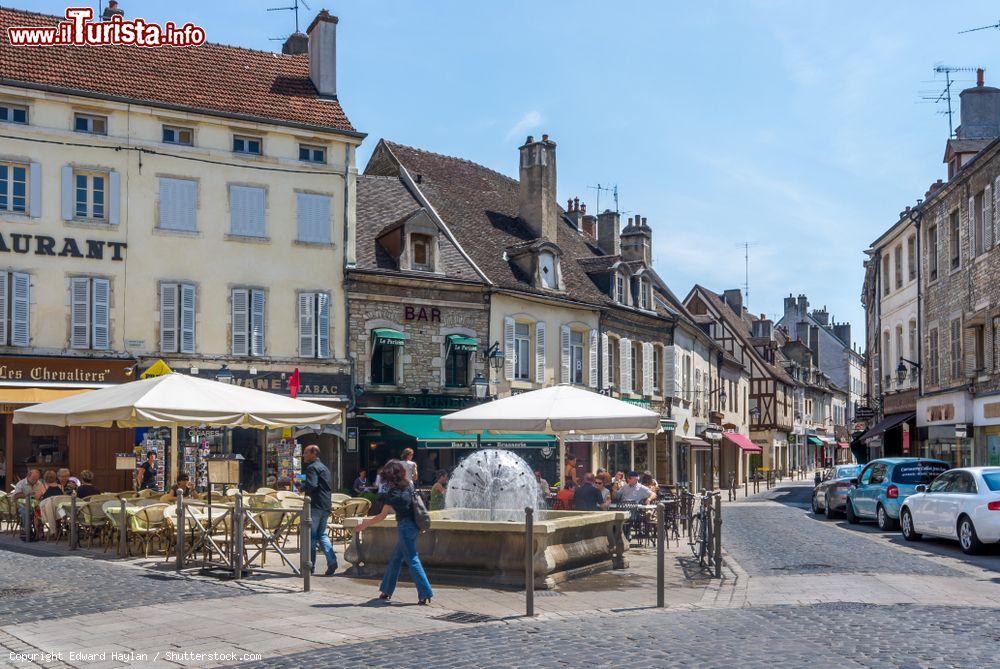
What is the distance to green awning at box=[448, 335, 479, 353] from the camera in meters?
28.0

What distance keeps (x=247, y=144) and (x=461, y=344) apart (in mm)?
7063

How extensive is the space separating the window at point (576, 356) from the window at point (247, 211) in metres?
→ 10.3

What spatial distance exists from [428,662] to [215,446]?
59.7ft

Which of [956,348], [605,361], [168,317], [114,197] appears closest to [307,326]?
[168,317]

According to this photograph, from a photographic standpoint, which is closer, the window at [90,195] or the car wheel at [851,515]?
the car wheel at [851,515]

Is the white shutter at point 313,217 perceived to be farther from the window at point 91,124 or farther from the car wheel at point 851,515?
the car wheel at point 851,515

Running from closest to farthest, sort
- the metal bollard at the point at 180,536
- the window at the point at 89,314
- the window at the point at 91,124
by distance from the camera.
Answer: the metal bollard at the point at 180,536 < the window at the point at 89,314 < the window at the point at 91,124

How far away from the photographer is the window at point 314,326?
25828 mm

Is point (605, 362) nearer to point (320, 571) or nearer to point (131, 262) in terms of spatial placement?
point (131, 262)

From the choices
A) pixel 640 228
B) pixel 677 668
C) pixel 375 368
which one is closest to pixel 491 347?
pixel 375 368

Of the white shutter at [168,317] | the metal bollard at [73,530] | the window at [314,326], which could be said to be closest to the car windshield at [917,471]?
the window at [314,326]

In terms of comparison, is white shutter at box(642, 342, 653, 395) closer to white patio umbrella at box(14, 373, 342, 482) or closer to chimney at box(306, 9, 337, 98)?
chimney at box(306, 9, 337, 98)

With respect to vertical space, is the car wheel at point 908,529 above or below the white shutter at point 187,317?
below

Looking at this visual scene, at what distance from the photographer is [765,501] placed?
34.1 metres
